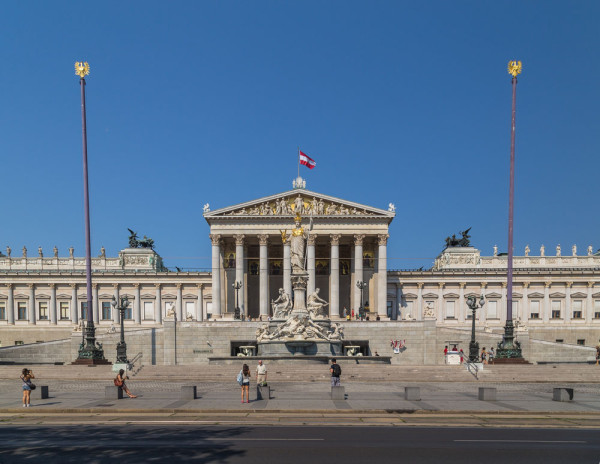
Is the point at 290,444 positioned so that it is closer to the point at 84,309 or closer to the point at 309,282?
the point at 309,282

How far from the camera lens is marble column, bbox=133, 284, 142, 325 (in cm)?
8475

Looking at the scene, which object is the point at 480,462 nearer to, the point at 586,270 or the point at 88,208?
the point at 88,208

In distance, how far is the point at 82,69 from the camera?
42.2 m

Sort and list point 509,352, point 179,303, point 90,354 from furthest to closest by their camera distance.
A: 1. point 179,303
2. point 90,354
3. point 509,352

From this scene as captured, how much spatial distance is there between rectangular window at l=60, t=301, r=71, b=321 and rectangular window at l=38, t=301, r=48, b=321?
2.40 meters

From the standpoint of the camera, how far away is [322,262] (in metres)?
86.1

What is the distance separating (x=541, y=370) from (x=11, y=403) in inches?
1304

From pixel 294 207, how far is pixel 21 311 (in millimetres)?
47953

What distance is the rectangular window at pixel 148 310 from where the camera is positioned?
8531 cm

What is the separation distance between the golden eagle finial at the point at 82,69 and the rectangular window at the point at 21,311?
55.9 metres

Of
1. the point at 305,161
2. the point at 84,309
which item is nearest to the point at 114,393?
the point at 305,161

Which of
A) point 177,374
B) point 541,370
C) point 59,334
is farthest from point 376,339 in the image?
point 59,334

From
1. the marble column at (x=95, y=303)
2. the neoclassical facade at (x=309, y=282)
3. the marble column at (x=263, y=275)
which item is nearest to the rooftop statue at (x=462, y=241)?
the neoclassical facade at (x=309, y=282)

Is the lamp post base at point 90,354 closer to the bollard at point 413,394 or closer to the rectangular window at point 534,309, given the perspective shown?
the bollard at point 413,394
